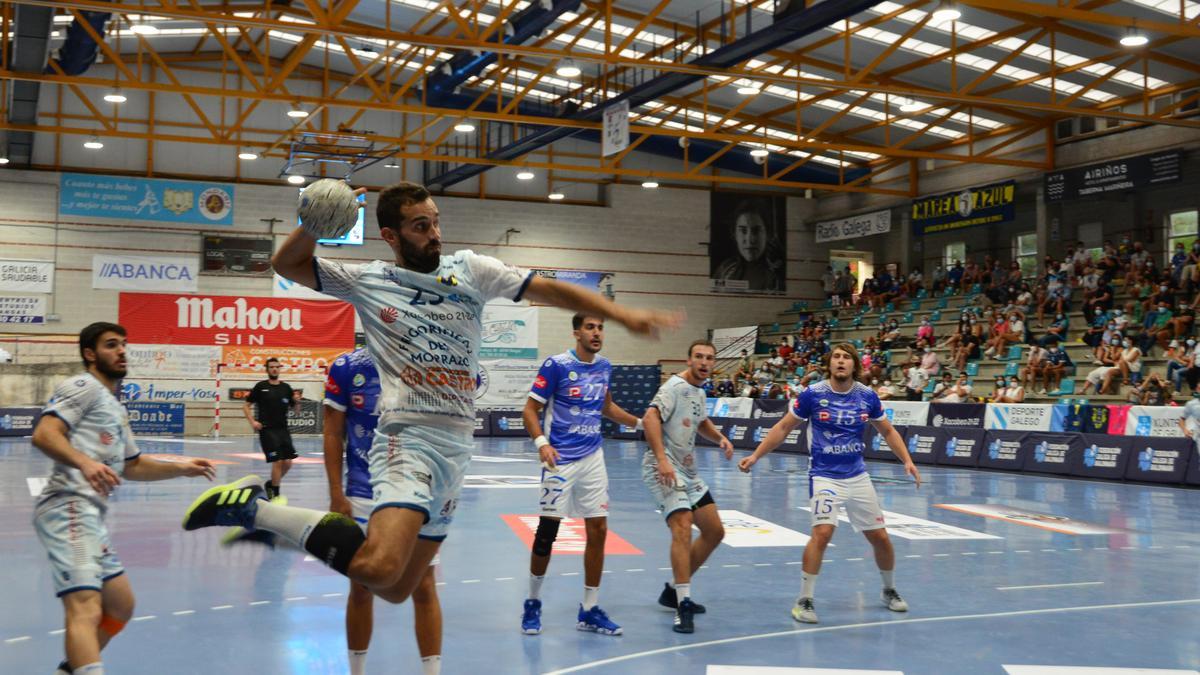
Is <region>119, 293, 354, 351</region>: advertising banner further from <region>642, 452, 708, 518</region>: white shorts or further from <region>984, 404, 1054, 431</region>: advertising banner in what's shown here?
<region>642, 452, 708, 518</region>: white shorts

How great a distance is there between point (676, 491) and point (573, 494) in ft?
2.56

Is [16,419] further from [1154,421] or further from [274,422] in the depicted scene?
[1154,421]

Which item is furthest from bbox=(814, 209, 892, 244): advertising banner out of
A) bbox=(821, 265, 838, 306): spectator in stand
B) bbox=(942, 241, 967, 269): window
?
bbox=(942, 241, 967, 269): window

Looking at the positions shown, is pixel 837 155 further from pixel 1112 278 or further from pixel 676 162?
pixel 1112 278

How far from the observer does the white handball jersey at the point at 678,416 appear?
26.3ft

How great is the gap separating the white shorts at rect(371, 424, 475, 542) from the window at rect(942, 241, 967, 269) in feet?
117

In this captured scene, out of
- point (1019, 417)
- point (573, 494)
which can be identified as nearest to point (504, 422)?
point (1019, 417)

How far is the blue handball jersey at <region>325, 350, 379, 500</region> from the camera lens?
6148mm

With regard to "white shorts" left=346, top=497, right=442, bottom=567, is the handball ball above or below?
above

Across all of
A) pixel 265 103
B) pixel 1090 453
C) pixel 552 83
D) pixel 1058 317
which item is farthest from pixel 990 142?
pixel 265 103

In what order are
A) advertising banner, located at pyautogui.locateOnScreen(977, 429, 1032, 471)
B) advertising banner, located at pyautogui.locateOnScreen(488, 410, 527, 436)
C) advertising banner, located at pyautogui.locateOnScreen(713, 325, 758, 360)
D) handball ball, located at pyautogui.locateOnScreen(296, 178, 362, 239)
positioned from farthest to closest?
1. advertising banner, located at pyautogui.locateOnScreen(713, 325, 758, 360)
2. advertising banner, located at pyautogui.locateOnScreen(488, 410, 527, 436)
3. advertising banner, located at pyautogui.locateOnScreen(977, 429, 1032, 471)
4. handball ball, located at pyautogui.locateOnScreen(296, 178, 362, 239)

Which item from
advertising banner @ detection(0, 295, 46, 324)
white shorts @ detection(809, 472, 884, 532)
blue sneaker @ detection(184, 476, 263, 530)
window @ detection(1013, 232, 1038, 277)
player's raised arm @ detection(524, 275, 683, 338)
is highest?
window @ detection(1013, 232, 1038, 277)

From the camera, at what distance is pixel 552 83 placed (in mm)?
33438

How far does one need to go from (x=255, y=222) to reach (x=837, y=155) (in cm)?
1912
